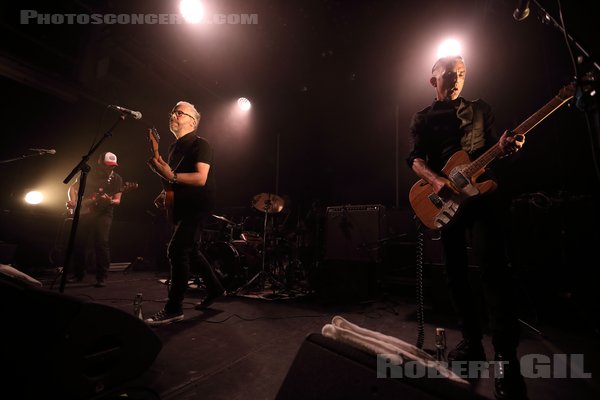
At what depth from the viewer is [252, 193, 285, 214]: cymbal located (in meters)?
5.30

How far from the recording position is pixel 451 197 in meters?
1.84

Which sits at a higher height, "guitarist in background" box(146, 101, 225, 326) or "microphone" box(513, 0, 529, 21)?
"microphone" box(513, 0, 529, 21)

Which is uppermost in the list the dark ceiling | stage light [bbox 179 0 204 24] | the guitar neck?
stage light [bbox 179 0 204 24]

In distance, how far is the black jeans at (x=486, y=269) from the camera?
1532 millimetres

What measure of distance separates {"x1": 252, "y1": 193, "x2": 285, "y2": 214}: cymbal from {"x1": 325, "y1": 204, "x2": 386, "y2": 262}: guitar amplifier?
1041 mm

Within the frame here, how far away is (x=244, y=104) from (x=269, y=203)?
4.94 m

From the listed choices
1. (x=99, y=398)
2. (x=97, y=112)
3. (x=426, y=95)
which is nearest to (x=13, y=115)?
(x=97, y=112)

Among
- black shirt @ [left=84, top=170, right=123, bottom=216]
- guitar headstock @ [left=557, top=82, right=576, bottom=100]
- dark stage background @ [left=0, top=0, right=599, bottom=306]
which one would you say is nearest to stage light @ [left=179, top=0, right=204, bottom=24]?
dark stage background @ [left=0, top=0, right=599, bottom=306]

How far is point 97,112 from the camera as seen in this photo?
6.84m

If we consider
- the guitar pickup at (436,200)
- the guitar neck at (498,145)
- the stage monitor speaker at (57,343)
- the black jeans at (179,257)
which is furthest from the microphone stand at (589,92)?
the black jeans at (179,257)

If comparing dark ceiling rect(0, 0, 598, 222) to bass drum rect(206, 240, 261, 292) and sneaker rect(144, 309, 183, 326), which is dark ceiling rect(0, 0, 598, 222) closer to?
bass drum rect(206, 240, 261, 292)

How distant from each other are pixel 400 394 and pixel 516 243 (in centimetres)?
374

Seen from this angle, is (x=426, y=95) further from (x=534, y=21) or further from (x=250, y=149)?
(x=250, y=149)

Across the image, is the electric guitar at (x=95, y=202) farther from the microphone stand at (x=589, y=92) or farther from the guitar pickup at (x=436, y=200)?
the microphone stand at (x=589, y=92)
